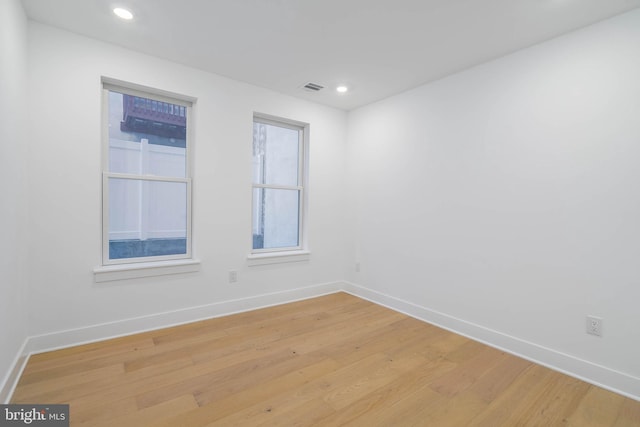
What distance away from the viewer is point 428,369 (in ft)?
7.40

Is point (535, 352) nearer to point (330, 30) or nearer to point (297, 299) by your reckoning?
point (297, 299)

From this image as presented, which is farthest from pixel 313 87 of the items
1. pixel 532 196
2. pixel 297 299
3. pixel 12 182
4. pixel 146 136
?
pixel 12 182

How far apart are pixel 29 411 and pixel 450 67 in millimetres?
4018

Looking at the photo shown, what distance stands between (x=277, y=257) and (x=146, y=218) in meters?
1.45

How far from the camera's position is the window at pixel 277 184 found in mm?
3639

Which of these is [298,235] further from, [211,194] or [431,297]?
[431,297]

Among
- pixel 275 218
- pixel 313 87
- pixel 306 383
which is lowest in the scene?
pixel 306 383

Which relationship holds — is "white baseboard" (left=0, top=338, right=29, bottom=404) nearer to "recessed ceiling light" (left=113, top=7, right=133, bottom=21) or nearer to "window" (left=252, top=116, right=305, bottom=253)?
"window" (left=252, top=116, right=305, bottom=253)

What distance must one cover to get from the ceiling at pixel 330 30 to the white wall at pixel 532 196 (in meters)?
0.30

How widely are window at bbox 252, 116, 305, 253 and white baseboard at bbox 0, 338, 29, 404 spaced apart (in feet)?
6.77
